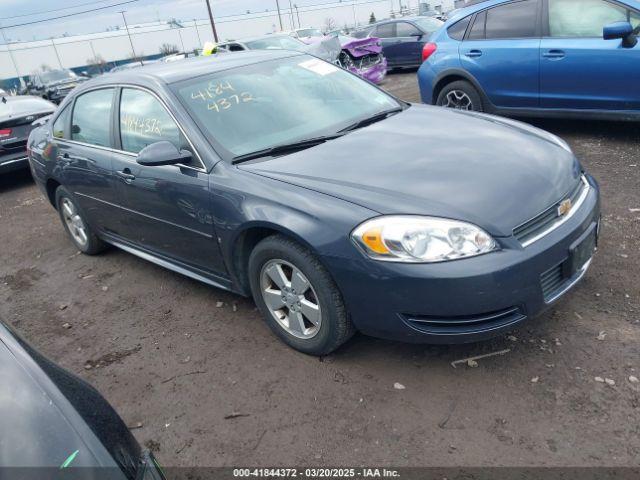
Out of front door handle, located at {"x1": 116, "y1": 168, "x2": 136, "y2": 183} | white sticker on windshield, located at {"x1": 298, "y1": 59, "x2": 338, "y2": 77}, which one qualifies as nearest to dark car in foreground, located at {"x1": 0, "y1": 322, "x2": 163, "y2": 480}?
front door handle, located at {"x1": 116, "y1": 168, "x2": 136, "y2": 183}

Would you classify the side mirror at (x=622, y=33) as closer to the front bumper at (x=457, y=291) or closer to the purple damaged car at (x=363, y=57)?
the front bumper at (x=457, y=291)

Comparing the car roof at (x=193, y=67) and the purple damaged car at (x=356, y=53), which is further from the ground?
the car roof at (x=193, y=67)

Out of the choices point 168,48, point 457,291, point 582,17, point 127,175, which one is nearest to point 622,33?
point 582,17

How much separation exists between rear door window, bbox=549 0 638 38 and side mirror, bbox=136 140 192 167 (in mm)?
4512

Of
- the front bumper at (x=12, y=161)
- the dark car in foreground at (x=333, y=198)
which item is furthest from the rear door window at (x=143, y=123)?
the front bumper at (x=12, y=161)

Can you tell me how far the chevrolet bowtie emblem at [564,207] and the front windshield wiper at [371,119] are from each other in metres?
1.34

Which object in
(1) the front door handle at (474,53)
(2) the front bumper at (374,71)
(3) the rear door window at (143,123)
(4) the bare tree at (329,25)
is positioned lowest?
(4) the bare tree at (329,25)

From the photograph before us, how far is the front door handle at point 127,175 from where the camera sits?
3.80m

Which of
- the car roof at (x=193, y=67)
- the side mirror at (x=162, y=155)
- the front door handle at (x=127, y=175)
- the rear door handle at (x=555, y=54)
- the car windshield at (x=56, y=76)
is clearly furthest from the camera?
the car windshield at (x=56, y=76)

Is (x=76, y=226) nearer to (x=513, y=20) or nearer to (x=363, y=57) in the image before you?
(x=513, y=20)

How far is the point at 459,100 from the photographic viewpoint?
6.85m

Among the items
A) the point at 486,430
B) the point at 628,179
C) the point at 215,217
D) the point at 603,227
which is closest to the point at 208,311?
the point at 215,217

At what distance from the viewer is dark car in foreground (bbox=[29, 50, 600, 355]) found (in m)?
Answer: 2.52

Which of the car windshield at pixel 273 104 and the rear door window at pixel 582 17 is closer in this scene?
the car windshield at pixel 273 104
